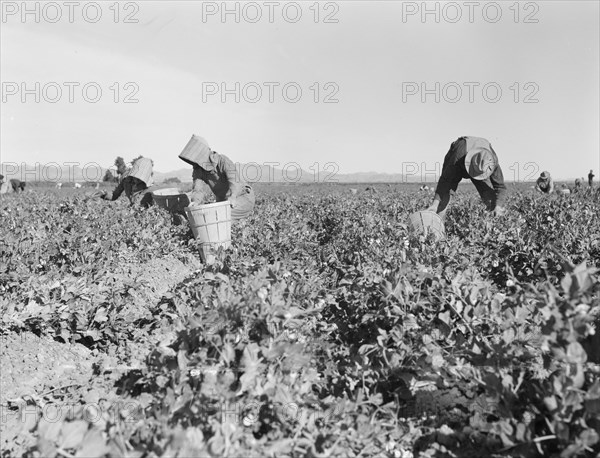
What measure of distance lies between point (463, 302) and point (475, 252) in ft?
5.22

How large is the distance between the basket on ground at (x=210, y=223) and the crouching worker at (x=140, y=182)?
14.9 feet

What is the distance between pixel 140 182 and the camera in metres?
10.5

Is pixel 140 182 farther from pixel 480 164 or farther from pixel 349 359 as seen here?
pixel 349 359

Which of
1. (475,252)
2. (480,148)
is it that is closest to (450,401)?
(475,252)

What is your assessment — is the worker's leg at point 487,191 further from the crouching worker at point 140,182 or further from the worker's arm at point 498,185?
the crouching worker at point 140,182

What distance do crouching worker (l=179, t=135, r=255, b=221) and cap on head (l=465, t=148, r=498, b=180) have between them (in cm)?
332

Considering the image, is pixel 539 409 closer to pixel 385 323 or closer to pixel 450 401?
pixel 450 401

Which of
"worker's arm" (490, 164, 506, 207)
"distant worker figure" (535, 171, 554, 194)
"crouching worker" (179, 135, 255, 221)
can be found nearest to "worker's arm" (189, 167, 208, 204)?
"crouching worker" (179, 135, 255, 221)

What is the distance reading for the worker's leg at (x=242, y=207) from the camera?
720 centimetres

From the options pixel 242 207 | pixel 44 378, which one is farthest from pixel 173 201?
pixel 44 378

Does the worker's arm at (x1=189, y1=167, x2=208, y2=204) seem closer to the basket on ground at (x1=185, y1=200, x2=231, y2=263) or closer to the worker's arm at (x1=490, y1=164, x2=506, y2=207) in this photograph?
the basket on ground at (x1=185, y1=200, x2=231, y2=263)

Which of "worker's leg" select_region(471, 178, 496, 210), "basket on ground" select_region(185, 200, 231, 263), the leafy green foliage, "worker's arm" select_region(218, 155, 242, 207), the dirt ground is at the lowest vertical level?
the dirt ground

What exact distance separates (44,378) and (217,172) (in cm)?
475

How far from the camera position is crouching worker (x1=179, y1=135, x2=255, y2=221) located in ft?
22.6
